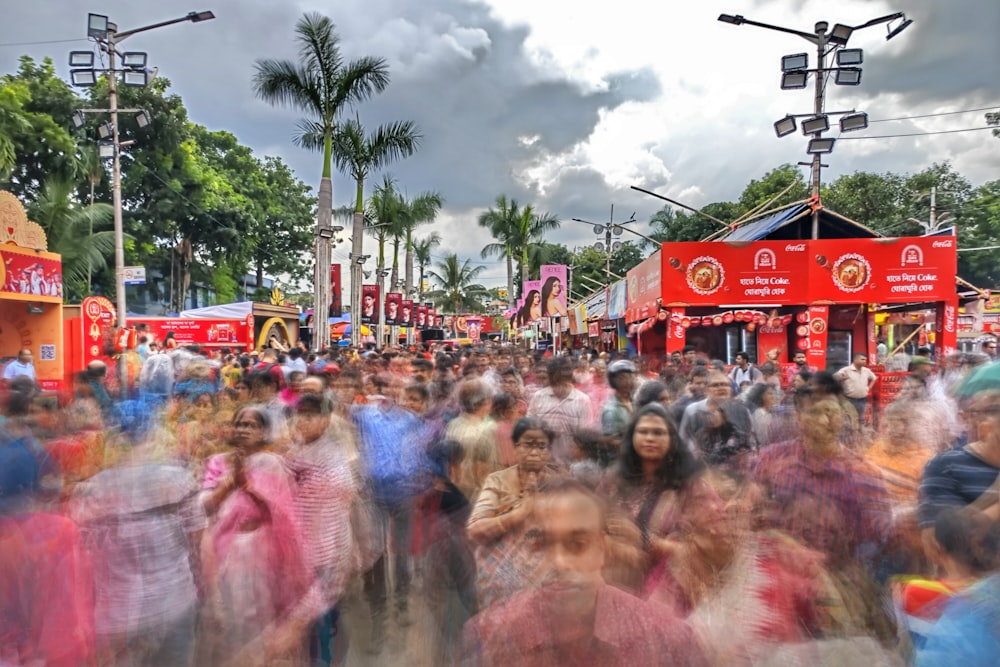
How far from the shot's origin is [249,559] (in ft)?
8.77

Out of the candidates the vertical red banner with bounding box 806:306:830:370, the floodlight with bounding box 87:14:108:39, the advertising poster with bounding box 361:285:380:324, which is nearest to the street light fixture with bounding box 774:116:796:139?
the vertical red banner with bounding box 806:306:830:370

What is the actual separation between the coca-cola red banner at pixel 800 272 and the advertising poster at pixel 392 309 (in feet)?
56.5

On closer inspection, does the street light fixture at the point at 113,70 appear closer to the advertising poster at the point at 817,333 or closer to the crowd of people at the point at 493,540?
the crowd of people at the point at 493,540

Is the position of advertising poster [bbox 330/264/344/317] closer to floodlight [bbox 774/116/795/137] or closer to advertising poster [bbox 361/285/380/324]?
advertising poster [bbox 361/285/380/324]

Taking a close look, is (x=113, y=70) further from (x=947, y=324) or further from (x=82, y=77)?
(x=947, y=324)

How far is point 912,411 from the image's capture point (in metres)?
4.18

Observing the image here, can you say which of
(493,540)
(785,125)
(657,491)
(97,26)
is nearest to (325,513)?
(493,540)

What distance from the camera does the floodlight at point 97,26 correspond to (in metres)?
14.5

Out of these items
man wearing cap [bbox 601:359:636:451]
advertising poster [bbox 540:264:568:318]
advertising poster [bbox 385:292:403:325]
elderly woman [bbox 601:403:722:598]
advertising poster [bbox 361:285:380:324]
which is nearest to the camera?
elderly woman [bbox 601:403:722:598]

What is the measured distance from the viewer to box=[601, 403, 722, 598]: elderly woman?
98.0 inches

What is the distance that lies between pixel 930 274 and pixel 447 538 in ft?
49.5

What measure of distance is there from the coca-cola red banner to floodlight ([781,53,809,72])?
3769mm

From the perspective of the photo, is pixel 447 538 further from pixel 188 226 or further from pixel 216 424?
pixel 188 226

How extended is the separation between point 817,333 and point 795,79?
566 cm
